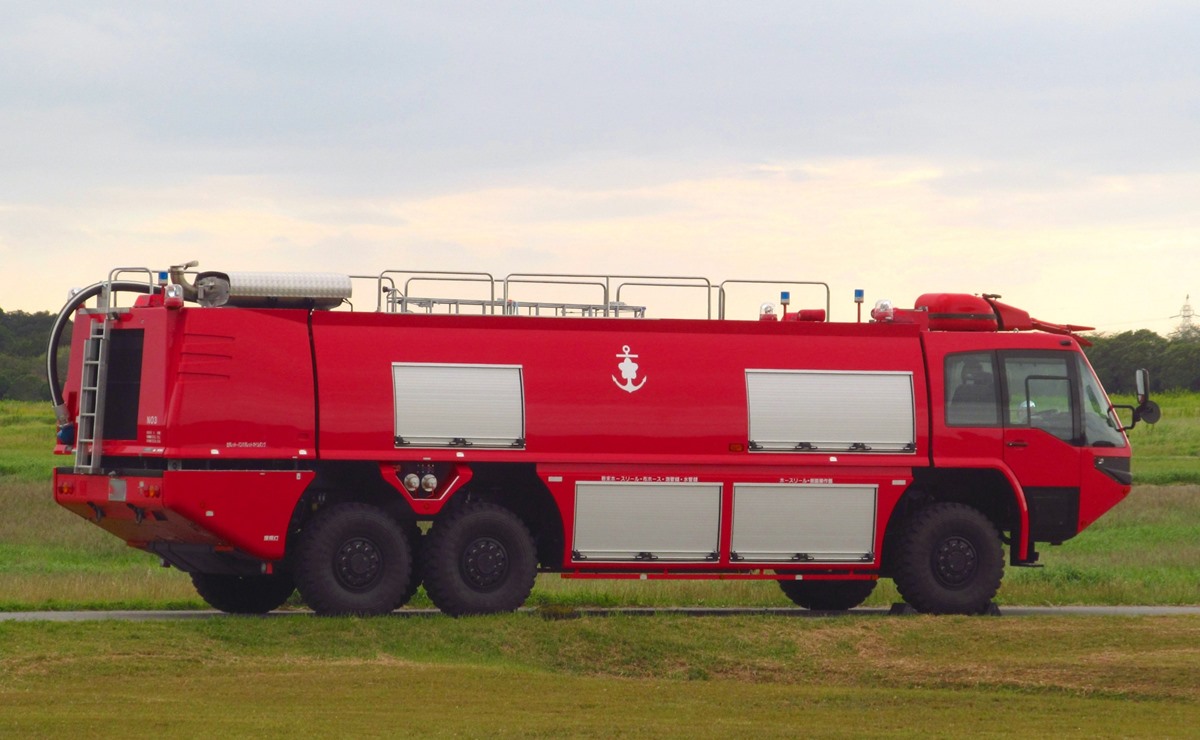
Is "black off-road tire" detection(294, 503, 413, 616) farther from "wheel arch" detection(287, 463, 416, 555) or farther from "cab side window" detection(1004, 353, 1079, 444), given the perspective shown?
"cab side window" detection(1004, 353, 1079, 444)

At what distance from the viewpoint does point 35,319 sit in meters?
99.2

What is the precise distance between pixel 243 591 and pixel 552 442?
4443 mm

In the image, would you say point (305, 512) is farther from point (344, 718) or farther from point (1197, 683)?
point (1197, 683)

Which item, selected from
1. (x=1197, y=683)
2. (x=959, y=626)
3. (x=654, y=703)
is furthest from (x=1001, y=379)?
(x=654, y=703)

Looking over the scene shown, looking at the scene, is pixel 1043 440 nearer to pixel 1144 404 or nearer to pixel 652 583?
pixel 1144 404

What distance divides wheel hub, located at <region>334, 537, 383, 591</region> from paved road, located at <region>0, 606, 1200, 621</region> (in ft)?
1.85

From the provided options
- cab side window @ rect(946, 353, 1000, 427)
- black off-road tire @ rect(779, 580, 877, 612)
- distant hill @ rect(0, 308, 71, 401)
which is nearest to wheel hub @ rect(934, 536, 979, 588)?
cab side window @ rect(946, 353, 1000, 427)

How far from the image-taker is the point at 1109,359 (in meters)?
95.1

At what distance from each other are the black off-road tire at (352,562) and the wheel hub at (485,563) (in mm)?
682

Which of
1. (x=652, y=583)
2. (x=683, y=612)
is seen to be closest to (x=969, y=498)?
(x=683, y=612)

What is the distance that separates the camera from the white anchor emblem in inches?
771

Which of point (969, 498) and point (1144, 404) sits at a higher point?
point (1144, 404)

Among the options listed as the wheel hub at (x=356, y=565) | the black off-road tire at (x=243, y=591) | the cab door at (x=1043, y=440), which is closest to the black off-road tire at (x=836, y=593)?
the cab door at (x=1043, y=440)

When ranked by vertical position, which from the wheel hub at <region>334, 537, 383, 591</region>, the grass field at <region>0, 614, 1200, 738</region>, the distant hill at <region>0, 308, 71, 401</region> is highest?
the distant hill at <region>0, 308, 71, 401</region>
